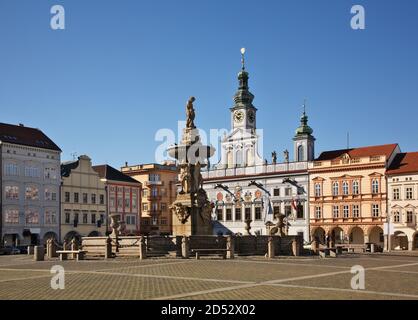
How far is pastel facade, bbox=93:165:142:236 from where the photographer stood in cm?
7544

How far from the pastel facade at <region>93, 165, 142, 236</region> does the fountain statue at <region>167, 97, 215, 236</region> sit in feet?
139

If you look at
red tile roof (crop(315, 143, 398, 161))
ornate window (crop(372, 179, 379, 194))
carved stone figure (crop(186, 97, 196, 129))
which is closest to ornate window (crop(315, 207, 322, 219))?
red tile roof (crop(315, 143, 398, 161))

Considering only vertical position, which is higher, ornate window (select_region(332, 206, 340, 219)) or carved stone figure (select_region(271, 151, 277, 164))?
carved stone figure (select_region(271, 151, 277, 164))

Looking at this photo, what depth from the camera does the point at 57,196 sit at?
68.0m

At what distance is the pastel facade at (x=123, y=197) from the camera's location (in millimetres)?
75438

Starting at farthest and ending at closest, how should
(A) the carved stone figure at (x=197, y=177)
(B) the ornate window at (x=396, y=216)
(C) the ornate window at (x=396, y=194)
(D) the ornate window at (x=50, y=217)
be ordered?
(D) the ornate window at (x=50, y=217) < (C) the ornate window at (x=396, y=194) < (B) the ornate window at (x=396, y=216) < (A) the carved stone figure at (x=197, y=177)

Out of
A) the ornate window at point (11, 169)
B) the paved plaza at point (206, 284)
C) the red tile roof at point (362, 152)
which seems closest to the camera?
the paved plaza at point (206, 284)

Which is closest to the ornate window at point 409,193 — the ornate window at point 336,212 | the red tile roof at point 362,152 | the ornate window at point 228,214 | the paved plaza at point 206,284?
the red tile roof at point 362,152

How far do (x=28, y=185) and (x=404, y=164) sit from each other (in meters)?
39.8

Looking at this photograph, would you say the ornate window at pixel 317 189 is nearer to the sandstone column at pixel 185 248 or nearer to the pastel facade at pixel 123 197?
the pastel facade at pixel 123 197

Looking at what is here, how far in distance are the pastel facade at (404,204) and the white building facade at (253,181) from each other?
11.0 m

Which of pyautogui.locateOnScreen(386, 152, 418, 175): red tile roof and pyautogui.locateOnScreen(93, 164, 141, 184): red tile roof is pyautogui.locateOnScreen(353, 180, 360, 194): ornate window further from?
pyautogui.locateOnScreen(93, 164, 141, 184): red tile roof

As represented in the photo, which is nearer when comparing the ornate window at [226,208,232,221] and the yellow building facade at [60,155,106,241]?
the yellow building facade at [60,155,106,241]
